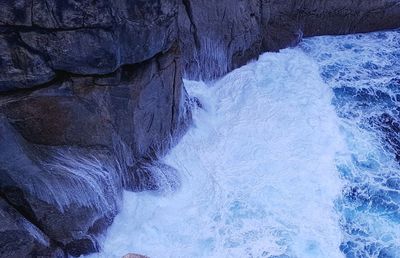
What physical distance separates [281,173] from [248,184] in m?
0.55

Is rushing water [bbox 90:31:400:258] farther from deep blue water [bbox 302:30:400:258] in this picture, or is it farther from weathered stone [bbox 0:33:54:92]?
weathered stone [bbox 0:33:54:92]

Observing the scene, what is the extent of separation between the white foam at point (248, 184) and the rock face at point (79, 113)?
355mm

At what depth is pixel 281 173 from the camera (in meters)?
5.90

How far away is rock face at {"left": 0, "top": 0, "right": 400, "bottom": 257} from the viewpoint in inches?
163

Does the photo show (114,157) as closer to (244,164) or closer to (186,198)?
(186,198)

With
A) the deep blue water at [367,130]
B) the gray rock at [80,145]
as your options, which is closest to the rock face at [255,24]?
the deep blue water at [367,130]

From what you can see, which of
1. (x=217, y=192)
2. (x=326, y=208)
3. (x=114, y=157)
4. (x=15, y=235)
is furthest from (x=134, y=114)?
(x=326, y=208)

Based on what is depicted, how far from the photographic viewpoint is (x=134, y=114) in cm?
520

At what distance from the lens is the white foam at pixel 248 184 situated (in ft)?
16.5

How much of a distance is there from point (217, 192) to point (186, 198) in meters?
0.45

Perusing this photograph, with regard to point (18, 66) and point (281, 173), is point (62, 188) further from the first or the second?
point (281, 173)

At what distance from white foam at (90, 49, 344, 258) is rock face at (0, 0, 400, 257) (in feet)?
1.16

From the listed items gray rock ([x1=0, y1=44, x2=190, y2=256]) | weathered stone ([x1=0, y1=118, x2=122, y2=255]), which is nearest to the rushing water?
weathered stone ([x1=0, y1=118, x2=122, y2=255])

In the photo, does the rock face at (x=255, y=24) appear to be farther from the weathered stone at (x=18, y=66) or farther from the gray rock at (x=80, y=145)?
the weathered stone at (x=18, y=66)
